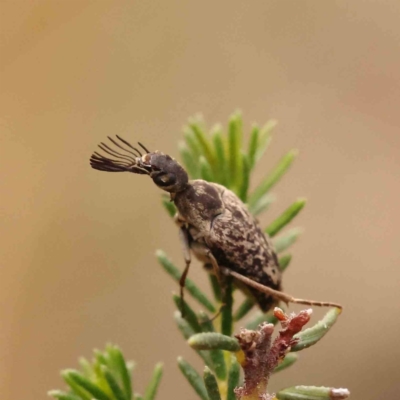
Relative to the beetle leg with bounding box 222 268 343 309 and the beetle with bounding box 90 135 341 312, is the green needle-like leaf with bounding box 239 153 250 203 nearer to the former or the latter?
the beetle with bounding box 90 135 341 312

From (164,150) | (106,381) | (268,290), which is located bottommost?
(106,381)

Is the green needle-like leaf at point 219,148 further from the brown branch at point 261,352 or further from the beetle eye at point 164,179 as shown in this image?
the brown branch at point 261,352

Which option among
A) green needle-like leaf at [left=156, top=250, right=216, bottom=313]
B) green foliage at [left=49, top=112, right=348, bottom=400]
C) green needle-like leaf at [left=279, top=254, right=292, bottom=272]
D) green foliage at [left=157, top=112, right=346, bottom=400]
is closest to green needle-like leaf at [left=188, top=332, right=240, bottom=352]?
green foliage at [left=49, top=112, right=348, bottom=400]

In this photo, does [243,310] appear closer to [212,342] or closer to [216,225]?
[216,225]

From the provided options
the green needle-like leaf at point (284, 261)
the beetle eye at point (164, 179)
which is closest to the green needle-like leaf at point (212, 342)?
the green needle-like leaf at point (284, 261)

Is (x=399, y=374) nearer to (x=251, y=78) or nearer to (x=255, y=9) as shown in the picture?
(x=251, y=78)

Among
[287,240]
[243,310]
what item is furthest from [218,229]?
[243,310]
